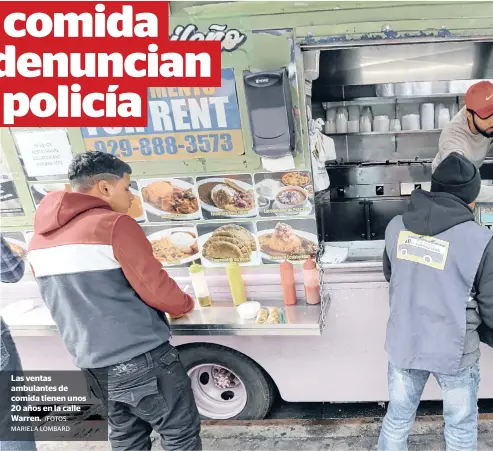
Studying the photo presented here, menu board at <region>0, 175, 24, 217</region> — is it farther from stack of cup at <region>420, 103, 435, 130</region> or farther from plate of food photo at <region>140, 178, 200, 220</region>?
stack of cup at <region>420, 103, 435, 130</region>

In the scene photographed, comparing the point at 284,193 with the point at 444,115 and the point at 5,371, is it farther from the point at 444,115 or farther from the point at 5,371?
the point at 444,115

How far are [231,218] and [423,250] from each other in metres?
1.16

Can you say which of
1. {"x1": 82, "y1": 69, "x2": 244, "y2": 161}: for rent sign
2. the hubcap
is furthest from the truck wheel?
{"x1": 82, "y1": 69, "x2": 244, "y2": 161}: for rent sign

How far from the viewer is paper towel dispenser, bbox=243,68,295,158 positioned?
87.8 inches

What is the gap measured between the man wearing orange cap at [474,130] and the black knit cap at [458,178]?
0.92m

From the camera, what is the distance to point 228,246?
269 cm

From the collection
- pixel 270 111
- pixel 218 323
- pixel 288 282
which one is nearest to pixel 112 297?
pixel 218 323

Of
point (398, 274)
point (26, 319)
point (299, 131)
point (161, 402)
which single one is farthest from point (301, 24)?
point (26, 319)

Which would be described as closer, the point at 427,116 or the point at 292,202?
the point at 292,202

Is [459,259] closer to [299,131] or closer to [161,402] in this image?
[299,131]

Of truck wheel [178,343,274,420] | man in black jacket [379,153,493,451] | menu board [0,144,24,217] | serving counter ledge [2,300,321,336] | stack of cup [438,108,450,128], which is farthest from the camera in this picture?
stack of cup [438,108,450,128]

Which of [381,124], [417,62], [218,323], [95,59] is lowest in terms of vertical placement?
[218,323]

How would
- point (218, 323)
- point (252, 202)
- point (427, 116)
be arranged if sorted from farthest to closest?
point (427, 116), point (252, 202), point (218, 323)

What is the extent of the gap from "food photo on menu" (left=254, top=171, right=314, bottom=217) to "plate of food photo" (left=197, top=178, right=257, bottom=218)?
6cm
